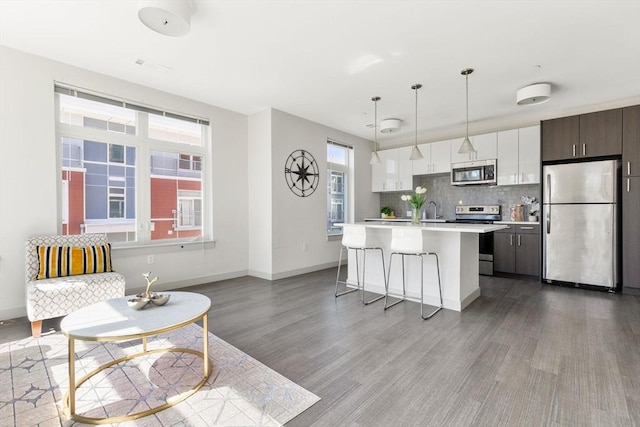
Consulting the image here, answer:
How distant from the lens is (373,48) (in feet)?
9.90

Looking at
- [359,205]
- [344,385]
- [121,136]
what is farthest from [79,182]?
[359,205]

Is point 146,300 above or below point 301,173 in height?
below

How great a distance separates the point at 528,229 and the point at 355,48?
396cm

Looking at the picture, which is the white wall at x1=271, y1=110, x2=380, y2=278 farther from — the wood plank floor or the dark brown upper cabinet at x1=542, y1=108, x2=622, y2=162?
the dark brown upper cabinet at x1=542, y1=108, x2=622, y2=162

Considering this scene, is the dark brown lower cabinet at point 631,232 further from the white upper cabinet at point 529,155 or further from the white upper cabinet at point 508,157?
the white upper cabinet at point 508,157

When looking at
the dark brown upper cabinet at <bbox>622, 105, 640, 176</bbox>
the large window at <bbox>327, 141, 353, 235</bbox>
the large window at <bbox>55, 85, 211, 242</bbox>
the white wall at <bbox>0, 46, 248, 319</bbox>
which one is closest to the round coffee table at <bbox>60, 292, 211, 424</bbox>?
the white wall at <bbox>0, 46, 248, 319</bbox>

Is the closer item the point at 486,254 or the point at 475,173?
the point at 486,254

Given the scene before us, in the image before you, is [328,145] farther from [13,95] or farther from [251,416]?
[251,416]

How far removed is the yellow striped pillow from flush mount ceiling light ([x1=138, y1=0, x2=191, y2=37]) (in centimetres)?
234

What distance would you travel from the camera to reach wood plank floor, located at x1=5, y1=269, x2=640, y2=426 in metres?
1.72

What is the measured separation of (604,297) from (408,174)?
11.7 feet

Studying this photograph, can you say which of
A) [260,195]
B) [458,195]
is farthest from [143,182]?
[458,195]

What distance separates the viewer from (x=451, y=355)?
236cm

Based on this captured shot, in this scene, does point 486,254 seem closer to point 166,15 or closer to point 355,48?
point 355,48
